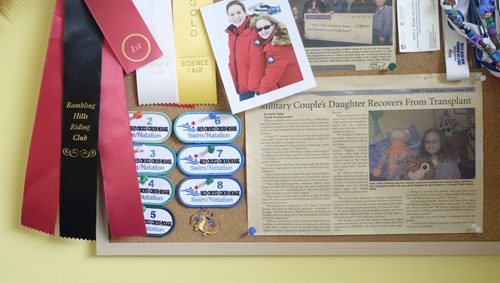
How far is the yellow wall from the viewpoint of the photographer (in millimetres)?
831

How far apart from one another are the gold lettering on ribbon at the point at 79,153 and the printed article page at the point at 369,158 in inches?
10.0

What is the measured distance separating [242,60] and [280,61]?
61 mm

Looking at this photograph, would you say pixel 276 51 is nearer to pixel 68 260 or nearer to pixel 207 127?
pixel 207 127

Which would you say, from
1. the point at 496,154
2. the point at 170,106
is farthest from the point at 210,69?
the point at 496,154

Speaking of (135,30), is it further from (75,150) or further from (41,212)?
(41,212)

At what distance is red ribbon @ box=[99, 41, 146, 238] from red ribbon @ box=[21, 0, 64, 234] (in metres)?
0.08

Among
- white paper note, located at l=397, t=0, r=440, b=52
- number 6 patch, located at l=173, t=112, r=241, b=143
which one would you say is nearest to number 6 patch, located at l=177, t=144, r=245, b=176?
number 6 patch, located at l=173, t=112, r=241, b=143

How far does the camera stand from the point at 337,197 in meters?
0.82

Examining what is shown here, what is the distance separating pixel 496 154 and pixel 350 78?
0.26m

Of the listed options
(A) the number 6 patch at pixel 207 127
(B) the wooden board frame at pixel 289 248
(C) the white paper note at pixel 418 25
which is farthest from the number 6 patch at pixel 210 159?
(C) the white paper note at pixel 418 25

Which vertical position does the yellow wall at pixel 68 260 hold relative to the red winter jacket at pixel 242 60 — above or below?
below

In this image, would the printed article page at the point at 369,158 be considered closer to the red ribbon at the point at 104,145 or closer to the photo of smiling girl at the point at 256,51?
the photo of smiling girl at the point at 256,51

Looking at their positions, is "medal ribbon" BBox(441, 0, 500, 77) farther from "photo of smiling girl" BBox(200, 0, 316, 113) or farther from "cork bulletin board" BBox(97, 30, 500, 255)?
"photo of smiling girl" BBox(200, 0, 316, 113)

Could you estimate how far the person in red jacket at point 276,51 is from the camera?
0.80m
